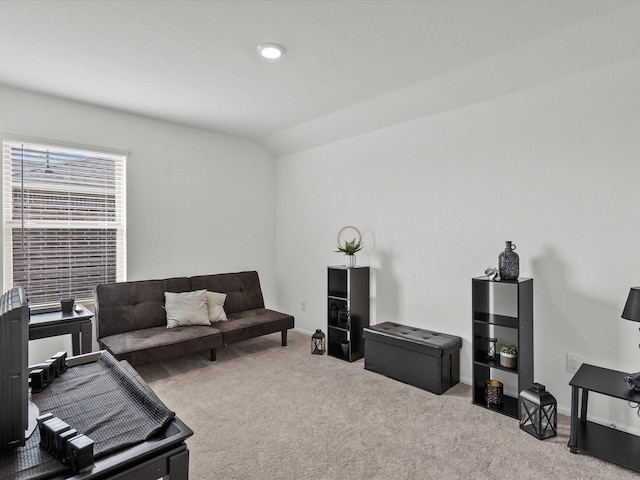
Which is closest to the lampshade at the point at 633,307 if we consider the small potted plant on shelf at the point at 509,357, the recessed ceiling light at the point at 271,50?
the small potted plant on shelf at the point at 509,357

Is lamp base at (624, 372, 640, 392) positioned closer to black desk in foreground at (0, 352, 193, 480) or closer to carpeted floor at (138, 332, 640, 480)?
carpeted floor at (138, 332, 640, 480)

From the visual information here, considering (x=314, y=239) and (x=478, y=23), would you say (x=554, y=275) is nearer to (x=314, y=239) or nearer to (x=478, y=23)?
(x=478, y=23)

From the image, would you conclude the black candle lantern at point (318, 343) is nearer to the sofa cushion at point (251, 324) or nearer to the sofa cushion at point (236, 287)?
the sofa cushion at point (251, 324)

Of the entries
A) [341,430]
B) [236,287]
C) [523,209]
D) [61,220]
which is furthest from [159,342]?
[523,209]

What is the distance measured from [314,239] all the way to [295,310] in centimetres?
100

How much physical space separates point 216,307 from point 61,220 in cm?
166

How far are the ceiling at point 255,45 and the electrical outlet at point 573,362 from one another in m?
2.13

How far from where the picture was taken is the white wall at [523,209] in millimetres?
2422

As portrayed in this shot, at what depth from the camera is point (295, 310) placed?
16.0 feet

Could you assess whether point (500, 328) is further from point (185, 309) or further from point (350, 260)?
point (185, 309)

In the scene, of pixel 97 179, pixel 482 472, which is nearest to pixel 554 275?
pixel 482 472

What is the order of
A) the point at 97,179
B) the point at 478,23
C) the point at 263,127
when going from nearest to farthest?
the point at 478,23
the point at 97,179
the point at 263,127

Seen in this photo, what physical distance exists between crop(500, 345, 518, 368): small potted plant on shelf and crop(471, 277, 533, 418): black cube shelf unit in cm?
4

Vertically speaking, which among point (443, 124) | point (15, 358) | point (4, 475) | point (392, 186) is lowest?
point (4, 475)
